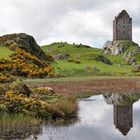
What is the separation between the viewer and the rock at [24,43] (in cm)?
9144

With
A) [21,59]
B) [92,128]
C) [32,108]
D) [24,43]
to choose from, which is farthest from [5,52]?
[92,128]

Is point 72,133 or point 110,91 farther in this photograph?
point 110,91

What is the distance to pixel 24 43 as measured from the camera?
9231 cm

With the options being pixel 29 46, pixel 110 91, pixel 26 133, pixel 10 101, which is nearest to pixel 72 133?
pixel 26 133

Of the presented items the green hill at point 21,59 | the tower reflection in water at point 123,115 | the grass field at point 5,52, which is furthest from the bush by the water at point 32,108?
the grass field at point 5,52

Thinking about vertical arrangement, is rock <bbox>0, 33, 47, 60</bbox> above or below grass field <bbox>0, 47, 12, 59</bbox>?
above

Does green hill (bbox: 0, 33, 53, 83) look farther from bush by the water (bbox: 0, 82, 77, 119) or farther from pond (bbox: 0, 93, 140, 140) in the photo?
pond (bbox: 0, 93, 140, 140)

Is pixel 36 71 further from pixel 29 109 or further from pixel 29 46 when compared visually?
pixel 29 109

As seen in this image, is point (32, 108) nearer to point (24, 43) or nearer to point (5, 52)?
point (5, 52)

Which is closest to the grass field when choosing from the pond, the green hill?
the green hill

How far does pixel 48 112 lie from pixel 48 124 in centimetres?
259

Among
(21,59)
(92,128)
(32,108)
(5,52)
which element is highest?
(5,52)

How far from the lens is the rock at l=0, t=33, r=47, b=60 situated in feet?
300

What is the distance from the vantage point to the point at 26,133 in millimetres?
24375
